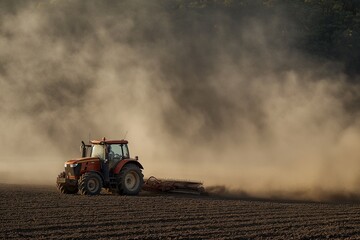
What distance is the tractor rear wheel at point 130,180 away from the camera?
17.9 m

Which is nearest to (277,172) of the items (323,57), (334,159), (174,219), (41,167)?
(334,159)

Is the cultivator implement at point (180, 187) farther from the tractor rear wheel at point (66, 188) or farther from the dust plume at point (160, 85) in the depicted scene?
the dust plume at point (160, 85)

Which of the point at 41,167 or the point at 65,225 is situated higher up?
the point at 41,167

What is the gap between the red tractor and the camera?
17.6 metres

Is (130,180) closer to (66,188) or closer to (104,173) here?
(104,173)

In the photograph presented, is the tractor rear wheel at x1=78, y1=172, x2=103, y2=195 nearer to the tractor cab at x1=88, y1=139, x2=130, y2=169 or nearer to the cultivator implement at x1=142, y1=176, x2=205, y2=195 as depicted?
the tractor cab at x1=88, y1=139, x2=130, y2=169

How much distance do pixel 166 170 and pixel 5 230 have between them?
19.9 metres

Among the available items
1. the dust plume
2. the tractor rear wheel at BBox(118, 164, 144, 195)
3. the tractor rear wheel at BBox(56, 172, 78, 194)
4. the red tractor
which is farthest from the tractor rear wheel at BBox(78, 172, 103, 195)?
the dust plume

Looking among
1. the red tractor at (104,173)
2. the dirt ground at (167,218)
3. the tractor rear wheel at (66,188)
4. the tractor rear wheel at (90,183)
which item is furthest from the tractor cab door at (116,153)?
the dirt ground at (167,218)

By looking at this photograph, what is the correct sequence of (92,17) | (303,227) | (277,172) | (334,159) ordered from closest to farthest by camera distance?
1. (303,227)
2. (334,159)
3. (277,172)
4. (92,17)

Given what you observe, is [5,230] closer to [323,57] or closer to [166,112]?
[166,112]

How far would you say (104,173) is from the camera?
18.1 metres

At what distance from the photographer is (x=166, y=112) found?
4703 centimetres

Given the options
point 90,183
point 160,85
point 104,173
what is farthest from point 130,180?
point 160,85
